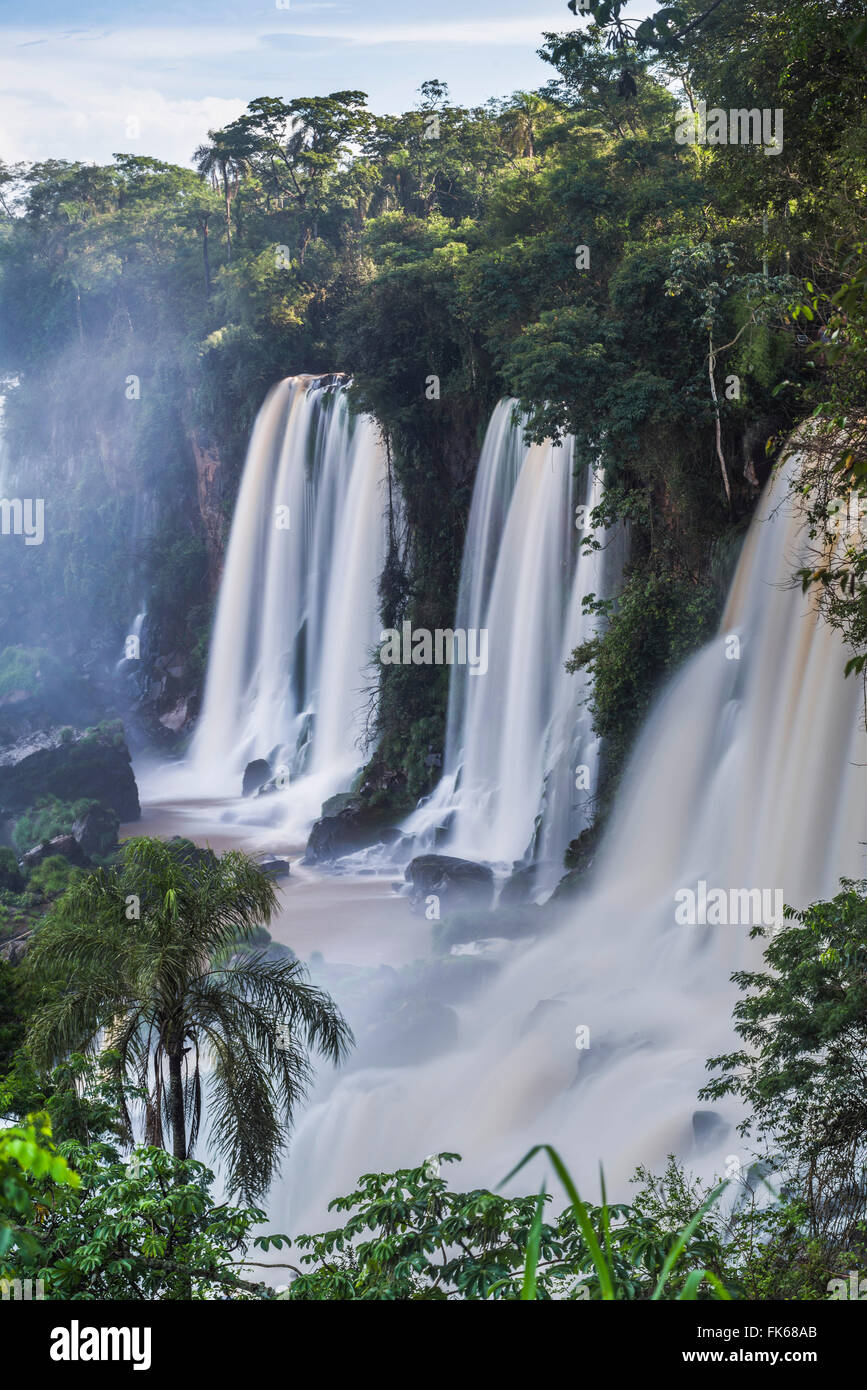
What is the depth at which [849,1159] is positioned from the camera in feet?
26.8

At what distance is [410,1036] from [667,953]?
3.27m

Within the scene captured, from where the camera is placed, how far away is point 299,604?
2980 cm

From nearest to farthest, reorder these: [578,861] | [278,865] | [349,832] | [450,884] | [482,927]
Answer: [482,927] < [578,861] < [450,884] < [278,865] < [349,832]

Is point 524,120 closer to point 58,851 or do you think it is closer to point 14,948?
point 58,851

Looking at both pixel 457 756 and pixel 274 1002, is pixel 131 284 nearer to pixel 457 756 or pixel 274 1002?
pixel 457 756

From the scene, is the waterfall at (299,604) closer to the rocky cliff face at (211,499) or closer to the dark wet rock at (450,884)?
the rocky cliff face at (211,499)

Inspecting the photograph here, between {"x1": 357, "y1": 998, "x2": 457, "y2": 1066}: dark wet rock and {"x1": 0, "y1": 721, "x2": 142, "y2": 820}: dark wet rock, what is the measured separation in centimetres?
1388

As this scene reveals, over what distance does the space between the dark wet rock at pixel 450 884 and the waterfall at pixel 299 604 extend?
6.72 metres

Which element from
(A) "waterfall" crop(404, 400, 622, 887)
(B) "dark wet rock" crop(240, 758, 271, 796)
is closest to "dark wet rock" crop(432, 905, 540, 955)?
(A) "waterfall" crop(404, 400, 622, 887)

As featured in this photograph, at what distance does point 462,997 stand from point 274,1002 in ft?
19.7

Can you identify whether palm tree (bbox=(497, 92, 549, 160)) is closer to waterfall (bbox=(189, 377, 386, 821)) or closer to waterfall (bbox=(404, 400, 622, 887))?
waterfall (bbox=(189, 377, 386, 821))

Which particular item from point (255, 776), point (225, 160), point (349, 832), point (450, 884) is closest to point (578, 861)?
point (450, 884)

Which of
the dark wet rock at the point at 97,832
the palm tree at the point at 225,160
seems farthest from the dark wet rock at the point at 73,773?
the palm tree at the point at 225,160

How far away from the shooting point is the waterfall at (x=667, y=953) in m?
11.9
